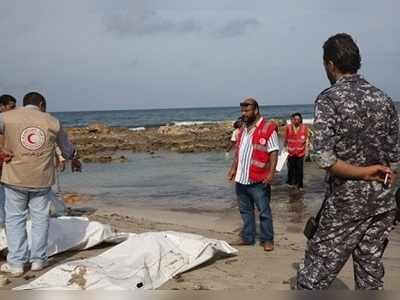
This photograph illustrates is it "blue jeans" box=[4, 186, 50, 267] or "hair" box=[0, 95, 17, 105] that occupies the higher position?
"hair" box=[0, 95, 17, 105]

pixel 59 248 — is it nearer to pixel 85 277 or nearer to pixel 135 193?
pixel 85 277

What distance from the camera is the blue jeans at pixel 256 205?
6.14 m

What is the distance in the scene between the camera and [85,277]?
4.28 metres

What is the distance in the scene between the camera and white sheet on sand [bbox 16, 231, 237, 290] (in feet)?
13.9

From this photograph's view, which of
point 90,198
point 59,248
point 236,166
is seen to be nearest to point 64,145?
point 59,248

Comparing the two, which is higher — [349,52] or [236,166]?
[349,52]

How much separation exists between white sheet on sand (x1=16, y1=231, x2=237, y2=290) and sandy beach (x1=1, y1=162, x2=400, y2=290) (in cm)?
13

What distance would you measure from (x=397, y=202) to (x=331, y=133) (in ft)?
2.07

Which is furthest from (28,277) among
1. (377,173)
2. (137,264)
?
(377,173)

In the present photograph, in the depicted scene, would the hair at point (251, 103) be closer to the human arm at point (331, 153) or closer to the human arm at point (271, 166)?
the human arm at point (271, 166)

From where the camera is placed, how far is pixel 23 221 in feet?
17.0

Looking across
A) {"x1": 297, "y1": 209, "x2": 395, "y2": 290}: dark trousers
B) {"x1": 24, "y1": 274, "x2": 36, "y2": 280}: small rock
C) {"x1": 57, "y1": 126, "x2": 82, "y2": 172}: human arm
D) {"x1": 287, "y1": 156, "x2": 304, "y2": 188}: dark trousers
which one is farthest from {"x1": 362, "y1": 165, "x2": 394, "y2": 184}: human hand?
{"x1": 287, "y1": 156, "x2": 304, "y2": 188}: dark trousers

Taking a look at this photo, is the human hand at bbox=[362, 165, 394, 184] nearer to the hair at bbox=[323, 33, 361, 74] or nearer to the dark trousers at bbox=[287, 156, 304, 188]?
the hair at bbox=[323, 33, 361, 74]

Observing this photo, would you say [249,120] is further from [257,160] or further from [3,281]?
[3,281]
